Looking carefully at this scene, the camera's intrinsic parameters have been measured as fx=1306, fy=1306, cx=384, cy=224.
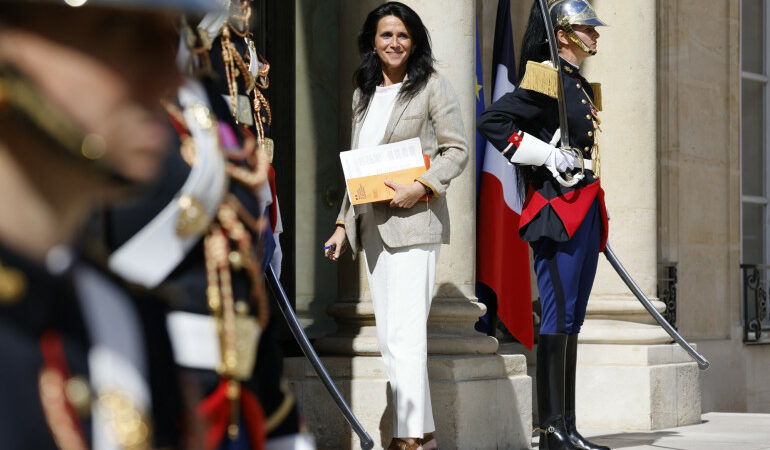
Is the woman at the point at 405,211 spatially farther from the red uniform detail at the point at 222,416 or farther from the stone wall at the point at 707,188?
the stone wall at the point at 707,188

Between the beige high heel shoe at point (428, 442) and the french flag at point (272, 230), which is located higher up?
the french flag at point (272, 230)

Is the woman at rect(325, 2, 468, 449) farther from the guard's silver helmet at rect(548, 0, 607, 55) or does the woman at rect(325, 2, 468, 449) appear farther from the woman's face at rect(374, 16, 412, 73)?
the guard's silver helmet at rect(548, 0, 607, 55)

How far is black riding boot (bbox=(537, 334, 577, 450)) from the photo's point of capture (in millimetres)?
5282

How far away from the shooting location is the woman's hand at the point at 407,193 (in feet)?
15.3

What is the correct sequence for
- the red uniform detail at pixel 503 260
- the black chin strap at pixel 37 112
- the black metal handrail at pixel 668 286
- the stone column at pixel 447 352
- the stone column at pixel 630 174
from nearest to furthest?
1. the black chin strap at pixel 37 112
2. the stone column at pixel 447 352
3. the red uniform detail at pixel 503 260
4. the stone column at pixel 630 174
5. the black metal handrail at pixel 668 286

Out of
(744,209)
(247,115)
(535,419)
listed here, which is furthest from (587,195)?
(744,209)

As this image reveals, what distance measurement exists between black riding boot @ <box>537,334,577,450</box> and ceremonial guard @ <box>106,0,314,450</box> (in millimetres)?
4086

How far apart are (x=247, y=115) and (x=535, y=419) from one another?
608 centimetres

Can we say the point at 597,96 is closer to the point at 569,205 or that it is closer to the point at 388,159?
the point at 569,205

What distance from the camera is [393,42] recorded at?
4.86 metres

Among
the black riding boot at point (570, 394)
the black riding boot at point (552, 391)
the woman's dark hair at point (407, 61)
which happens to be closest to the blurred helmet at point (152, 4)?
the woman's dark hair at point (407, 61)

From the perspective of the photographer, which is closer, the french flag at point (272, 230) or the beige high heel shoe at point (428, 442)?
the french flag at point (272, 230)

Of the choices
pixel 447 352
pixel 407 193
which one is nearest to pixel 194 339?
pixel 407 193

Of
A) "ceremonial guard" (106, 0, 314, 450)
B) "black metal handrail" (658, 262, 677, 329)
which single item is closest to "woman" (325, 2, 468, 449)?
"ceremonial guard" (106, 0, 314, 450)
